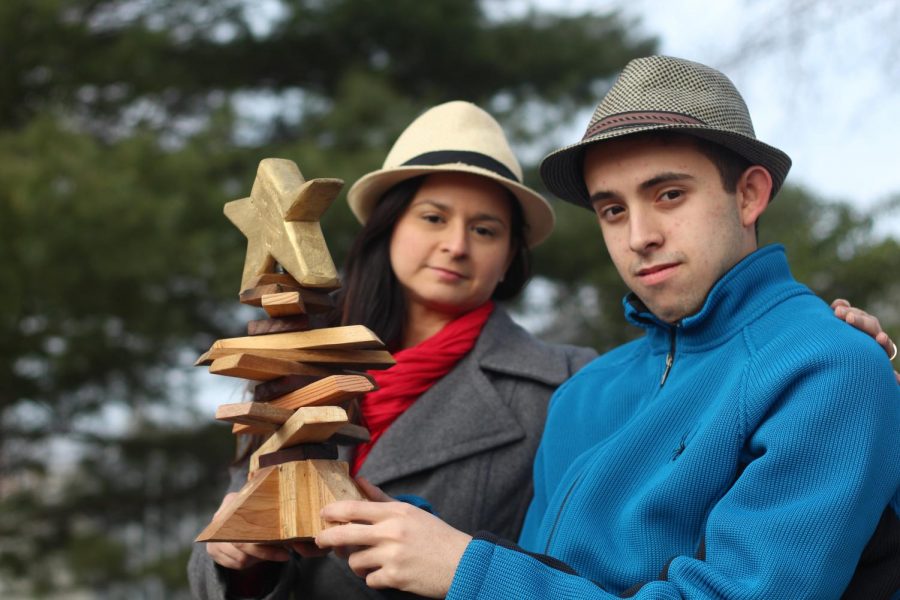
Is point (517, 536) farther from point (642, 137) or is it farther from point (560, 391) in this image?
point (642, 137)

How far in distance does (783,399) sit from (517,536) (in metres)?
1.07

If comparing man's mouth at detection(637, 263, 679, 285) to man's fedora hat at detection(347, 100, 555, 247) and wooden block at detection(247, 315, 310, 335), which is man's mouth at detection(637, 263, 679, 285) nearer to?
wooden block at detection(247, 315, 310, 335)

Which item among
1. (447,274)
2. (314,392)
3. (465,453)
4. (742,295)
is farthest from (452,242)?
(742,295)

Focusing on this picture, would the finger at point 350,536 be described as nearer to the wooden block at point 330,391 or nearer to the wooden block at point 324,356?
the wooden block at point 330,391

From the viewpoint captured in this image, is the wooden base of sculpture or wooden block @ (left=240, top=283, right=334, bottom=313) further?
wooden block @ (left=240, top=283, right=334, bottom=313)

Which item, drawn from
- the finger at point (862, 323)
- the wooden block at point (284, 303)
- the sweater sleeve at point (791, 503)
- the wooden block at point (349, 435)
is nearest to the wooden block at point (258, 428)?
the wooden block at point (349, 435)

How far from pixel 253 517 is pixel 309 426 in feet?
0.67

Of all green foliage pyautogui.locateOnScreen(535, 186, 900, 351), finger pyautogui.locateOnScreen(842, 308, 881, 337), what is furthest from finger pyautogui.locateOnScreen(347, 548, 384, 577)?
green foliage pyautogui.locateOnScreen(535, 186, 900, 351)

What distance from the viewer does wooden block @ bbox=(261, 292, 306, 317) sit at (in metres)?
2.01

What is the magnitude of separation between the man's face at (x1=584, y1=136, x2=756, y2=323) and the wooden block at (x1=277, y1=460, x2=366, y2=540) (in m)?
0.69

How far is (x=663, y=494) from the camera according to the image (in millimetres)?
1796

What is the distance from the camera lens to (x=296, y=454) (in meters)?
2.02

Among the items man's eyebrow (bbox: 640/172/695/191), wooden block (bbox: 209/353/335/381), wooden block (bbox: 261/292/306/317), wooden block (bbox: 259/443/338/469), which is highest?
man's eyebrow (bbox: 640/172/695/191)

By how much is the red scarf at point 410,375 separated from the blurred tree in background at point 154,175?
12.5ft
